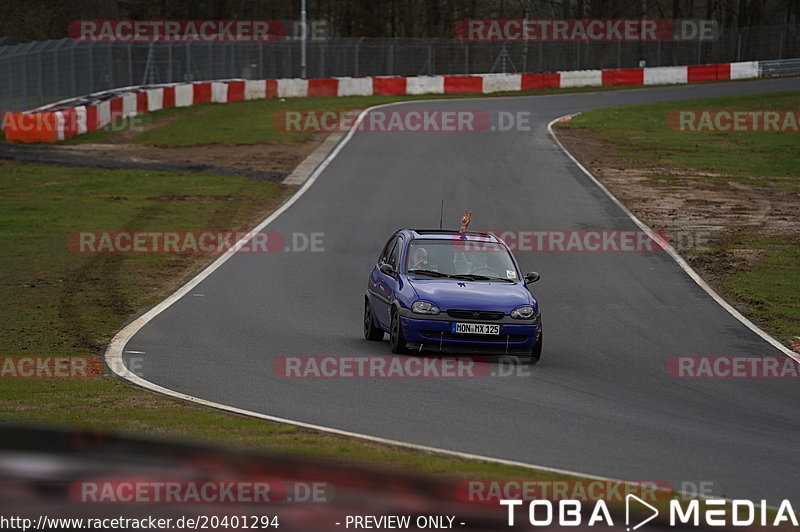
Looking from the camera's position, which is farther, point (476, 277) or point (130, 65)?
point (130, 65)

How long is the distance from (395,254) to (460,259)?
1.00m

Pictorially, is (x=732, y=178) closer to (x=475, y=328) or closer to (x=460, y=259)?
(x=460, y=259)

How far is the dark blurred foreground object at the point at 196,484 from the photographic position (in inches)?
97.7

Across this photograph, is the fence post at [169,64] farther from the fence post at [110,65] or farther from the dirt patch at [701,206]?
the dirt patch at [701,206]

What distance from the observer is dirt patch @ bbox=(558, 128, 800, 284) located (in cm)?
2444

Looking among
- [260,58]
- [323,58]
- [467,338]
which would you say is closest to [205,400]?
[467,338]

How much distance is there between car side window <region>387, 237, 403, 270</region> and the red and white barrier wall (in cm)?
2688

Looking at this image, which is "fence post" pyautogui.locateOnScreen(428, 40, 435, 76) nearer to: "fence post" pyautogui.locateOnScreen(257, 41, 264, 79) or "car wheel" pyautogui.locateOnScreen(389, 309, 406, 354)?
"fence post" pyautogui.locateOnScreen(257, 41, 264, 79)

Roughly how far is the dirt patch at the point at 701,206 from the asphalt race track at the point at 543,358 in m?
1.14

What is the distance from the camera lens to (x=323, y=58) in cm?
6556

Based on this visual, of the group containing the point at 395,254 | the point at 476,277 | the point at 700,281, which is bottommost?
the point at 700,281

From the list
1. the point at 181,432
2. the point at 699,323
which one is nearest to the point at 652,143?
the point at 699,323

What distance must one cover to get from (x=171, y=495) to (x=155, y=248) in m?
21.8

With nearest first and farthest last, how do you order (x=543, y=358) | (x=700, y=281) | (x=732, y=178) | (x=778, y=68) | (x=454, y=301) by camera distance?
(x=454, y=301) → (x=543, y=358) → (x=700, y=281) → (x=732, y=178) → (x=778, y=68)
